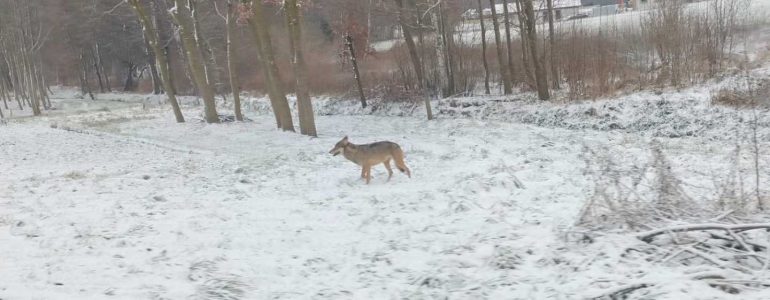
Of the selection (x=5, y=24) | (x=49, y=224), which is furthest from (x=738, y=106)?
(x=5, y=24)

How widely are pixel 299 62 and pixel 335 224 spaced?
429 inches

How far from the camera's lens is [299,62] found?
17188 millimetres

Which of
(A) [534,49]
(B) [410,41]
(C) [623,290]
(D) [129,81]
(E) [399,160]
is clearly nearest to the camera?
(C) [623,290]

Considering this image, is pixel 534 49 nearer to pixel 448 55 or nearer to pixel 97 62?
pixel 448 55

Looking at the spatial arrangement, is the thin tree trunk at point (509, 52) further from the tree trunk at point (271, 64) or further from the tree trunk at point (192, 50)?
the tree trunk at point (192, 50)

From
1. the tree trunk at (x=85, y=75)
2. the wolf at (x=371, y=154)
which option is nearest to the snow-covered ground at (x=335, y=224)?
the wolf at (x=371, y=154)

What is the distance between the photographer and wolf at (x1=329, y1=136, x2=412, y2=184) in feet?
31.9

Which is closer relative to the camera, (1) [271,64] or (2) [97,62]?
(1) [271,64]

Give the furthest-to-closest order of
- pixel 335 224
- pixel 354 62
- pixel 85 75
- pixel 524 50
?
pixel 85 75 → pixel 354 62 → pixel 524 50 → pixel 335 224

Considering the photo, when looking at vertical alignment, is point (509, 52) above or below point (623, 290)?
above

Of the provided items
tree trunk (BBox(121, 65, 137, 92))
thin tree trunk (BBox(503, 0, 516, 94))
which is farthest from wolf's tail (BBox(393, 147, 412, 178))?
tree trunk (BBox(121, 65, 137, 92))

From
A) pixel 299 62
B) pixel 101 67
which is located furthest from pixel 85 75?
pixel 299 62

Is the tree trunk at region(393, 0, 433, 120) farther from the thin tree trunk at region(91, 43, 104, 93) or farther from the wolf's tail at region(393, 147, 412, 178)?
the thin tree trunk at region(91, 43, 104, 93)

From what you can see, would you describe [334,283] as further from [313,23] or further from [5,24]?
[5,24]
